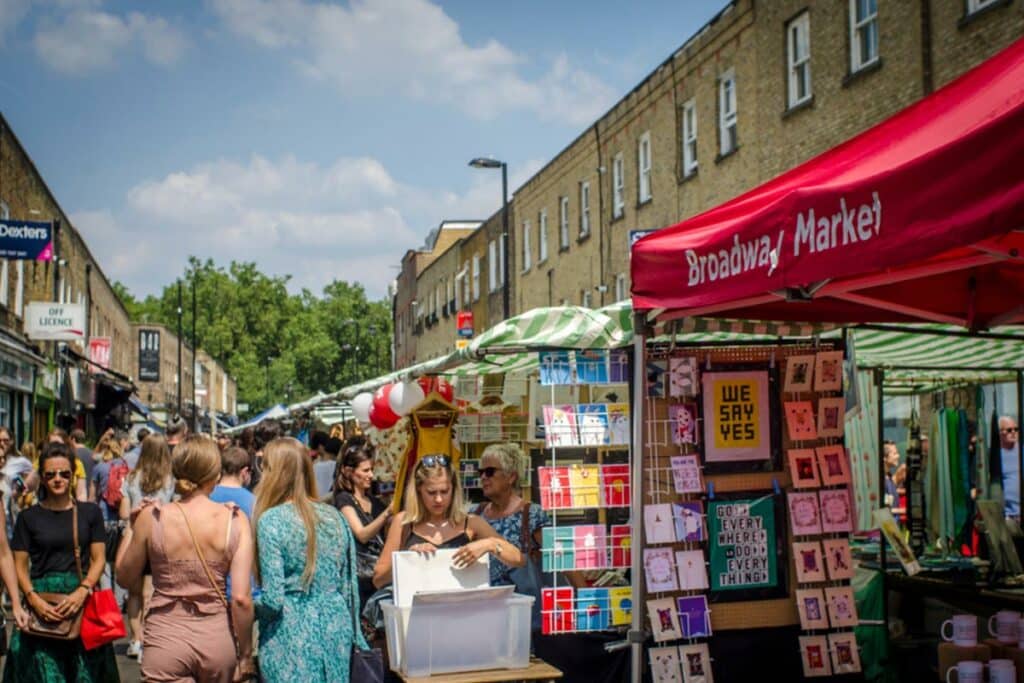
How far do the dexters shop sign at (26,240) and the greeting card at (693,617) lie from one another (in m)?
16.8

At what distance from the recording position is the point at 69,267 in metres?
35.5

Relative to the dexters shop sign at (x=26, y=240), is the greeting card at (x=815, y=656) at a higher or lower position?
lower

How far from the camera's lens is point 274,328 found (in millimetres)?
127000

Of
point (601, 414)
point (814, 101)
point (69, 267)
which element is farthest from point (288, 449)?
point (69, 267)

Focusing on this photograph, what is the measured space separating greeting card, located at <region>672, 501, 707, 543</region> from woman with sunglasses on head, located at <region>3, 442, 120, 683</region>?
342cm

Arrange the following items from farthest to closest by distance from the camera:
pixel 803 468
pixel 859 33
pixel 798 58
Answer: pixel 798 58 → pixel 859 33 → pixel 803 468

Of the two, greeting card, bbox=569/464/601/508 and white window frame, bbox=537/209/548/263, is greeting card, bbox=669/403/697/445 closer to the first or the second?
greeting card, bbox=569/464/601/508

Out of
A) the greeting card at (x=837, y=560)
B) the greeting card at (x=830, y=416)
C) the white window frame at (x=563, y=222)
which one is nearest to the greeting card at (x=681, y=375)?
the greeting card at (x=830, y=416)

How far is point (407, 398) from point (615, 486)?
5099 millimetres

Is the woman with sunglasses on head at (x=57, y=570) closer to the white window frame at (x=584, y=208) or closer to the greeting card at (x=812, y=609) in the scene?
the greeting card at (x=812, y=609)

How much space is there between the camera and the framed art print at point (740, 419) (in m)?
7.83

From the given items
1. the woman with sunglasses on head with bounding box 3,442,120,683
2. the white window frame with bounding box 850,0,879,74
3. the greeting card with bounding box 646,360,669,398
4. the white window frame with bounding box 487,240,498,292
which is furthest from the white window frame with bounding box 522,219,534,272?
the woman with sunglasses on head with bounding box 3,442,120,683

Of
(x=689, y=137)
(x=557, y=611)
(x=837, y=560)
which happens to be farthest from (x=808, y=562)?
(x=689, y=137)

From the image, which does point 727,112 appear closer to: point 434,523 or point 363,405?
point 363,405
